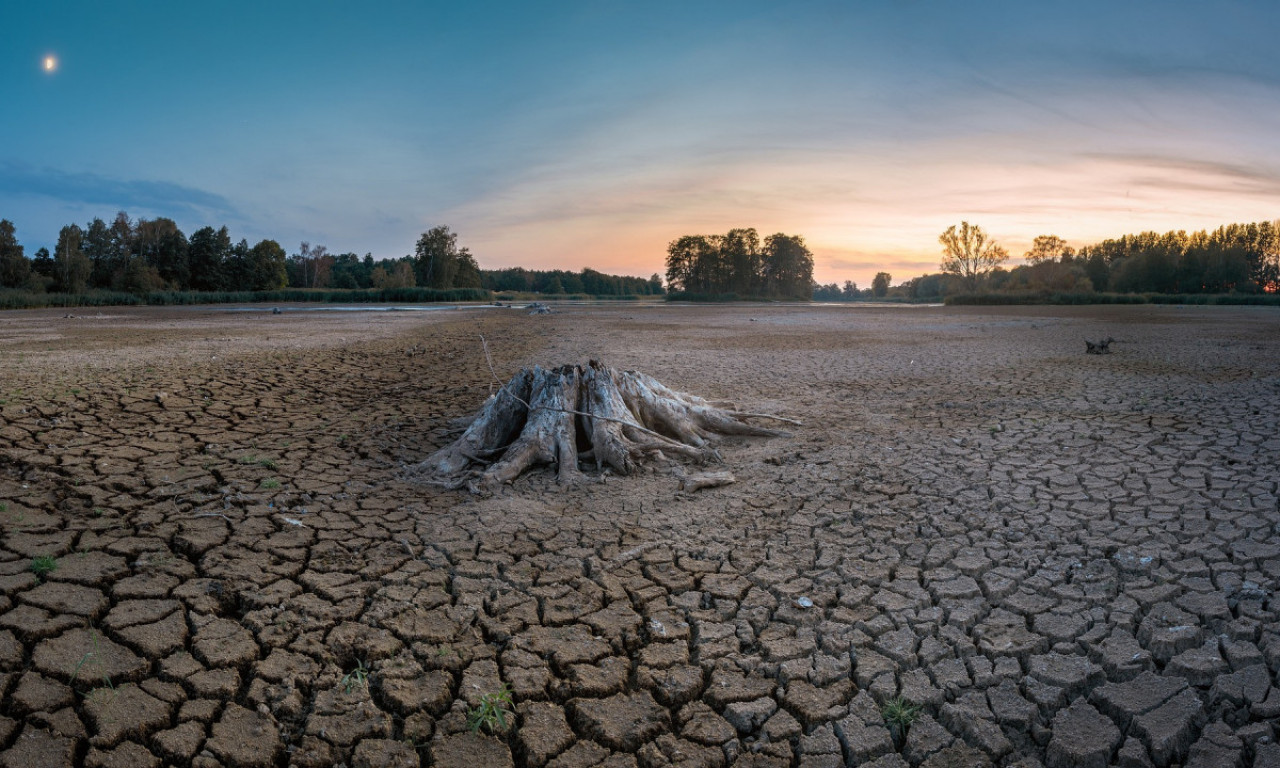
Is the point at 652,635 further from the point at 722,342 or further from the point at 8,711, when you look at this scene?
the point at 722,342

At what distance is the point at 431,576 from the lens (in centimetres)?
379

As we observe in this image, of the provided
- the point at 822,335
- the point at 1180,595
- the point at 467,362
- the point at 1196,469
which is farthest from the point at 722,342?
the point at 1180,595

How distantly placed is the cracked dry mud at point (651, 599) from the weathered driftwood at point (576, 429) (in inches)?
12.2

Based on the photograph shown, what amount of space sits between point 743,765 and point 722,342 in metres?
17.9

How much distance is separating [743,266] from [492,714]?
101977 millimetres

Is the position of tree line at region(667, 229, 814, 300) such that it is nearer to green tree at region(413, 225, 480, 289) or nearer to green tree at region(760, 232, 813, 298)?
green tree at region(760, 232, 813, 298)

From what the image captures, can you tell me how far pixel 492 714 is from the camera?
8.66 ft

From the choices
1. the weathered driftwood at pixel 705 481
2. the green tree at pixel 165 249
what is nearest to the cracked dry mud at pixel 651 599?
the weathered driftwood at pixel 705 481

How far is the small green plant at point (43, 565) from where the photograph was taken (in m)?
3.55

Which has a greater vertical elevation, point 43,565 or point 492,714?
point 43,565

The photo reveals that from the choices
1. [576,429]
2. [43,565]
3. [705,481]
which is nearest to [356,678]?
[43,565]

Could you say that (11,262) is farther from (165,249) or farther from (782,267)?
(782,267)

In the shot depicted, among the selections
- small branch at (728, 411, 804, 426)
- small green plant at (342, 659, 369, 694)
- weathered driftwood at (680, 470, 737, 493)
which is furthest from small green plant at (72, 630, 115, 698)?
small branch at (728, 411, 804, 426)

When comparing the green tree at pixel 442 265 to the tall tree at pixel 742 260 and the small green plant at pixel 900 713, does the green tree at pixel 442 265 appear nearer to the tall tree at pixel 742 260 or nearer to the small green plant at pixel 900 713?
the tall tree at pixel 742 260
